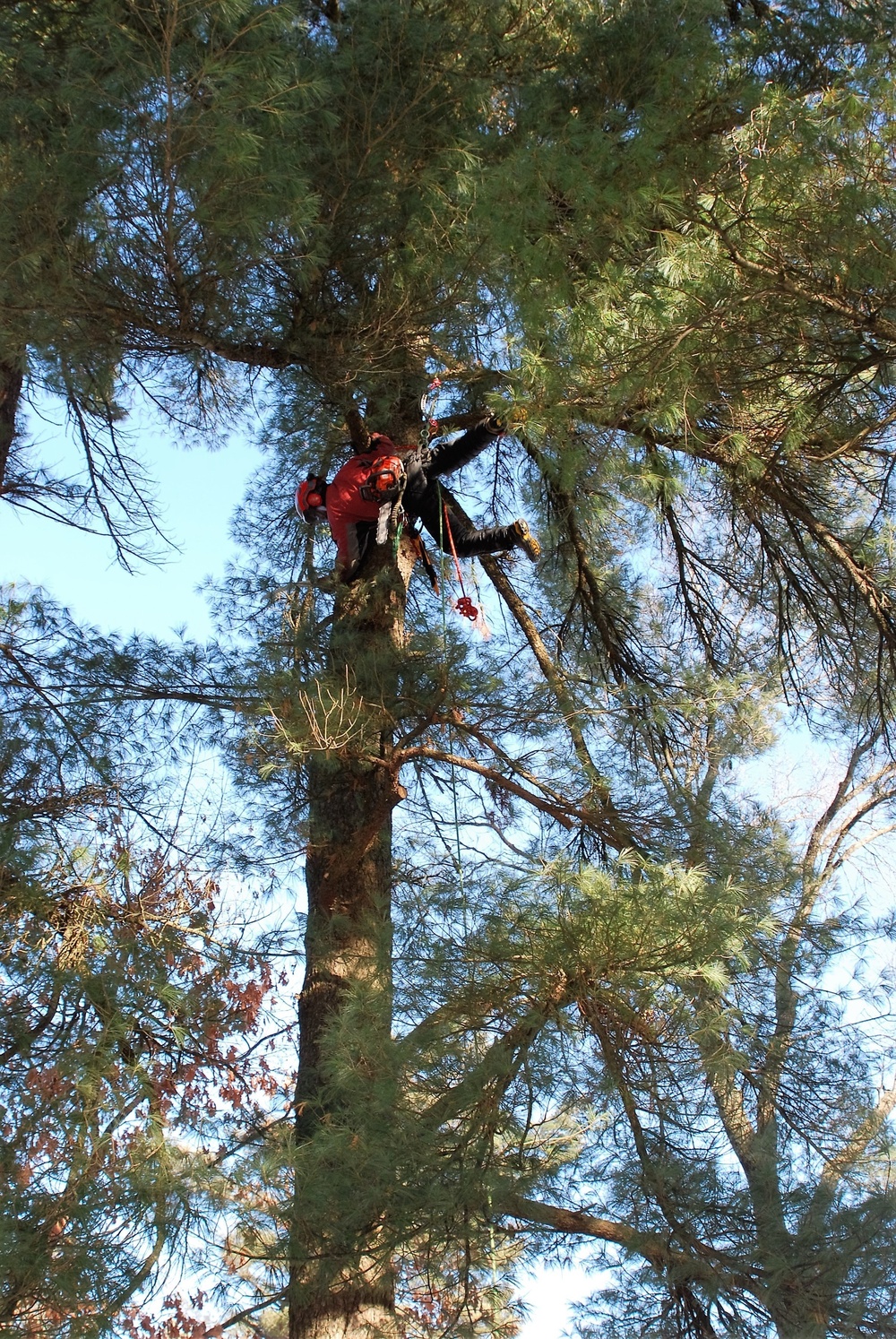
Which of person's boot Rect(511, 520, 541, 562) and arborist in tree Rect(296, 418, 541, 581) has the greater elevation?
arborist in tree Rect(296, 418, 541, 581)

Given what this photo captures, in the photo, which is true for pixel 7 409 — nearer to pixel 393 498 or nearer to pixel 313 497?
pixel 313 497

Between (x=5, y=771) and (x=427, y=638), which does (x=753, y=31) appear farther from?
(x=5, y=771)

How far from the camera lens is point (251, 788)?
18.0 feet

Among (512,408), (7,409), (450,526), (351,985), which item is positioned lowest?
(351,985)

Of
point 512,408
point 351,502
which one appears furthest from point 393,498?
point 512,408

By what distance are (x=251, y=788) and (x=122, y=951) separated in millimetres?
1049

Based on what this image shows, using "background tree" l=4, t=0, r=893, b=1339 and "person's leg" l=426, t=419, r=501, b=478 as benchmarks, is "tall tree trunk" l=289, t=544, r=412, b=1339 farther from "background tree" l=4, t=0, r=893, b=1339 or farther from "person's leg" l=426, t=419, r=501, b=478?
"person's leg" l=426, t=419, r=501, b=478

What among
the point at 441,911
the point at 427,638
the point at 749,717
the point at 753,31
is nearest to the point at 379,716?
the point at 427,638

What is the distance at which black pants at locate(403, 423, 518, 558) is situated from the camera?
4.86 metres

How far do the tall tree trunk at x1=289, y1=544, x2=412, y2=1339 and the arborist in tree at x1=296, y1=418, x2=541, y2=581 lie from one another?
344 millimetres

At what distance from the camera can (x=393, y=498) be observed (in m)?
5.02

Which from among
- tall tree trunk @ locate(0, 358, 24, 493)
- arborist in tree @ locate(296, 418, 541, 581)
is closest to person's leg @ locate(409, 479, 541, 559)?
arborist in tree @ locate(296, 418, 541, 581)

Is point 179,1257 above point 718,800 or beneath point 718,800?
beneath

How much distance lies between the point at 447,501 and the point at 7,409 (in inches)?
106
